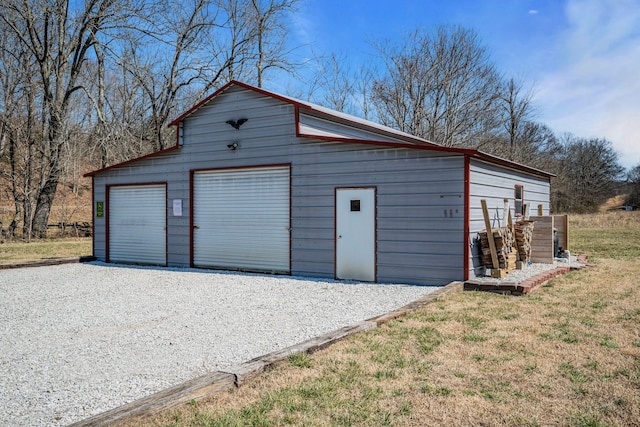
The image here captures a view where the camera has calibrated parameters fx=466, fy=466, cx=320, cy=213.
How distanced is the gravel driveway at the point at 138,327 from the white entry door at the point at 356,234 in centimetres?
47

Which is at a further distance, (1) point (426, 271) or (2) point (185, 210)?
(2) point (185, 210)

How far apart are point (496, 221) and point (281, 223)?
14.9 feet

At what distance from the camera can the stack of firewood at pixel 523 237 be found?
1022 cm

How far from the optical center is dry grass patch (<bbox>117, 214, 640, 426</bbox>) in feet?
10.0

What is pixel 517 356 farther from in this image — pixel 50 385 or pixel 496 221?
pixel 496 221

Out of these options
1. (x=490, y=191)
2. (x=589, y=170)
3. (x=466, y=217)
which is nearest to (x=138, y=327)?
(x=466, y=217)

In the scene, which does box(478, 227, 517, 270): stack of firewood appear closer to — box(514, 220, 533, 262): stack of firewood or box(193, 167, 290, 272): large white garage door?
box(514, 220, 533, 262): stack of firewood

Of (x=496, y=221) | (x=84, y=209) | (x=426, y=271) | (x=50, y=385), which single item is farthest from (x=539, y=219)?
(x=84, y=209)

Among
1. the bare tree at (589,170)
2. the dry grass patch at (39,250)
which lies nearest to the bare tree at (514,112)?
the bare tree at (589,170)

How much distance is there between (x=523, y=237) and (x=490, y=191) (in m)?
1.64

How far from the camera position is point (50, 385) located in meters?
3.75

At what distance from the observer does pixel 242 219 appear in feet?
35.0

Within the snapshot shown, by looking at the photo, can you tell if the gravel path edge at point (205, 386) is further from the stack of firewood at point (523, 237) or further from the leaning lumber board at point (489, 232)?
the stack of firewood at point (523, 237)

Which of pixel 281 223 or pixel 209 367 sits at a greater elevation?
pixel 281 223
